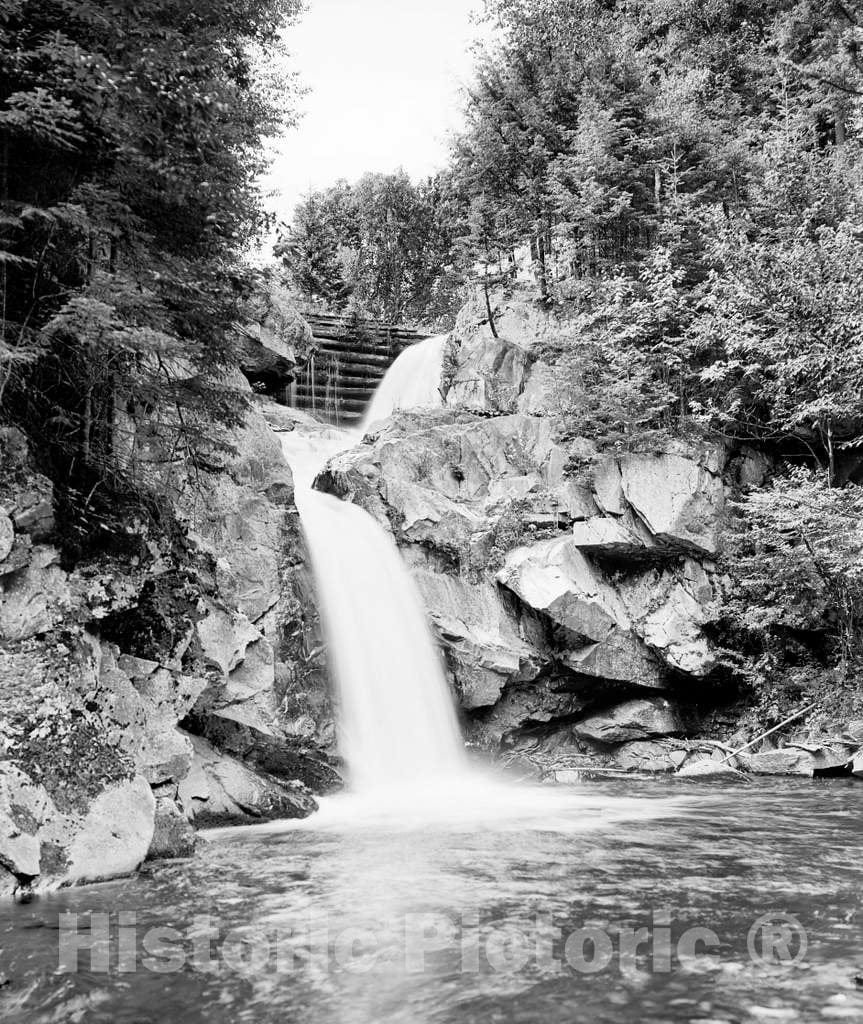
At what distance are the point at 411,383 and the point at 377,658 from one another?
1014cm

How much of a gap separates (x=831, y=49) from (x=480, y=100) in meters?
9.35

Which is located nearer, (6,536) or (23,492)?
(6,536)

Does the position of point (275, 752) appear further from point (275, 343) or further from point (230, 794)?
point (275, 343)

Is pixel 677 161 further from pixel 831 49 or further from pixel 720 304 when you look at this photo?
pixel 831 49

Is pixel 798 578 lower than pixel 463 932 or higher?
higher

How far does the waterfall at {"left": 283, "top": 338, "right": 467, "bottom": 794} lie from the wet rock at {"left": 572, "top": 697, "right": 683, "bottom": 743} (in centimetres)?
273

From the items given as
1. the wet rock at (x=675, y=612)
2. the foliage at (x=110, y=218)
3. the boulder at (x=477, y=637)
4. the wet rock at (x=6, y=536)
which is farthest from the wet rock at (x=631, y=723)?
the wet rock at (x=6, y=536)

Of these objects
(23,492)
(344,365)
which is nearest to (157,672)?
(23,492)

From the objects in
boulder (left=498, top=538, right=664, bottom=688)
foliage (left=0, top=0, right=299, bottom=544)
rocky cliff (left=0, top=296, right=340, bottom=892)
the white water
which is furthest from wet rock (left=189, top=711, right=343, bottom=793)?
the white water

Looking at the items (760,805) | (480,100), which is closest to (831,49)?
(480,100)

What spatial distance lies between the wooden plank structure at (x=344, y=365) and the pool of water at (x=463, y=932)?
15.9 m

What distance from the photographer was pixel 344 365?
23625mm

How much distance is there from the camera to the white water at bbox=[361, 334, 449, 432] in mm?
19641

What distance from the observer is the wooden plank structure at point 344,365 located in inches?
884
